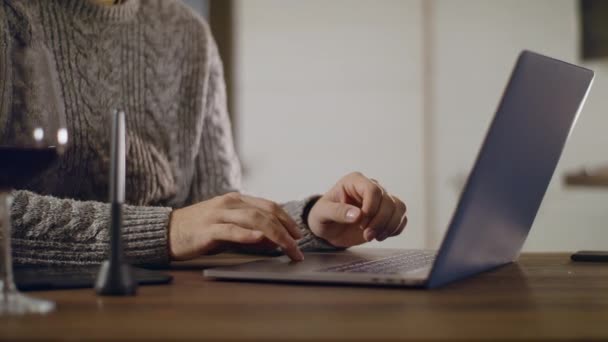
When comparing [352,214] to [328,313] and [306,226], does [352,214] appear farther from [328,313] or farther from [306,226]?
[328,313]

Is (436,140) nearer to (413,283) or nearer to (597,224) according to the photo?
(597,224)

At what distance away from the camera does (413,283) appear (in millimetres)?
724

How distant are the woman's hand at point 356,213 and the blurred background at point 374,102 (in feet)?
7.65

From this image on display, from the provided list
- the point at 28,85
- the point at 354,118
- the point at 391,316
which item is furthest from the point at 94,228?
the point at 354,118

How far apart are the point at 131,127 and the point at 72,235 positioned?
477mm

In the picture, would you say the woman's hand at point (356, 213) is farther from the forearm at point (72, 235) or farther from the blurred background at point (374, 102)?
the blurred background at point (374, 102)

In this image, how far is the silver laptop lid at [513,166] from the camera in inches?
26.8

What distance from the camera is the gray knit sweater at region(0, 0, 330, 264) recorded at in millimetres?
997

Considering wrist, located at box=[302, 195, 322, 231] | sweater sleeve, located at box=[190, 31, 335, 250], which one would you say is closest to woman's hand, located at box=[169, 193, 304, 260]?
wrist, located at box=[302, 195, 322, 231]

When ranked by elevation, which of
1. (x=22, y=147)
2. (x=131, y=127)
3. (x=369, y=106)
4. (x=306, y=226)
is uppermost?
(x=22, y=147)

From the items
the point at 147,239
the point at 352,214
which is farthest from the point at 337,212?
the point at 147,239

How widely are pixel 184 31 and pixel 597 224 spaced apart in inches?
101

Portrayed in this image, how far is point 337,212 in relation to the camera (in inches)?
44.9

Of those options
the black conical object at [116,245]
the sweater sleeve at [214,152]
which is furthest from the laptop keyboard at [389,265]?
the sweater sleeve at [214,152]
